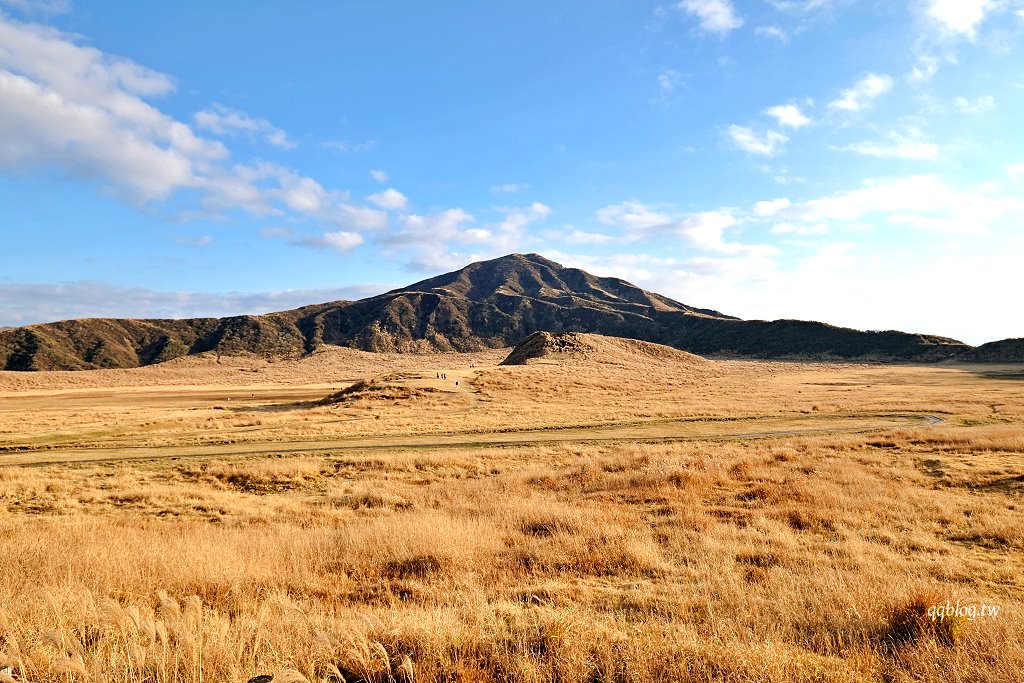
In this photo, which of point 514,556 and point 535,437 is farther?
point 535,437

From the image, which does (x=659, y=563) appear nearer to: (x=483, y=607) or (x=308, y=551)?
(x=483, y=607)

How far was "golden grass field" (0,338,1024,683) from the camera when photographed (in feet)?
16.7

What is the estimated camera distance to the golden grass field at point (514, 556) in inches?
200

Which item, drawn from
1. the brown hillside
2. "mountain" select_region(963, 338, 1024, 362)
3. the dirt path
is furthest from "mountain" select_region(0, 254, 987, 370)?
the dirt path

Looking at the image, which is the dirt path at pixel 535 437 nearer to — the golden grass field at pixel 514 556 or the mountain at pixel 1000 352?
the golden grass field at pixel 514 556

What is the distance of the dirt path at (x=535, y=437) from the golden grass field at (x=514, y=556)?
33 centimetres

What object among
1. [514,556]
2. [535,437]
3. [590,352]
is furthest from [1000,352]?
[514,556]

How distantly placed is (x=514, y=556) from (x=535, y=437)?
1940 centimetres

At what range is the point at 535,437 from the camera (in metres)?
28.9

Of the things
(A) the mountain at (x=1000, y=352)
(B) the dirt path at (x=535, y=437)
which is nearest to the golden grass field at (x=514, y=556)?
(B) the dirt path at (x=535, y=437)

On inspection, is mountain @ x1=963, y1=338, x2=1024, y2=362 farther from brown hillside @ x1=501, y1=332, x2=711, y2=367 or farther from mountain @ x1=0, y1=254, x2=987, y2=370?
brown hillside @ x1=501, y1=332, x2=711, y2=367

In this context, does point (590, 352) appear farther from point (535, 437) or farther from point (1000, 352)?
point (1000, 352)

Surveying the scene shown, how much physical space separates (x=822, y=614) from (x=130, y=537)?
39.7 ft

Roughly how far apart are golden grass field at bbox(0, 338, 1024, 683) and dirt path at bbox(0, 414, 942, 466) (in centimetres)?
33
